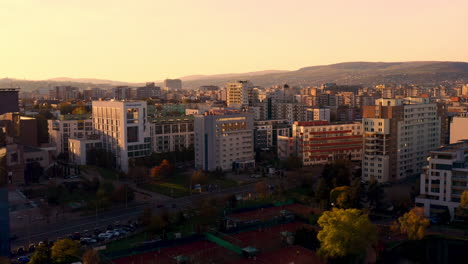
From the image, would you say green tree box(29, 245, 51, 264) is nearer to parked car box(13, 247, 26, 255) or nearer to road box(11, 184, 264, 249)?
parked car box(13, 247, 26, 255)

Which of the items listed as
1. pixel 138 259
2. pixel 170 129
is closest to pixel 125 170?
pixel 170 129

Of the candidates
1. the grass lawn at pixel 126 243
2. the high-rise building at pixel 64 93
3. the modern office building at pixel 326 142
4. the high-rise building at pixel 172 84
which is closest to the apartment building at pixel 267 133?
the modern office building at pixel 326 142

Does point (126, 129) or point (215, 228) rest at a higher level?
point (126, 129)

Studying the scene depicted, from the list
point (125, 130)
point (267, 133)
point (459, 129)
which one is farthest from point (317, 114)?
point (125, 130)

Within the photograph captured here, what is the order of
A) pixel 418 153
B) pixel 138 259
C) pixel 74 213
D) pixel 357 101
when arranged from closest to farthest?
1. pixel 138 259
2. pixel 74 213
3. pixel 418 153
4. pixel 357 101

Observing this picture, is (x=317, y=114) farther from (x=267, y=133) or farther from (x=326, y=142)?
(x=326, y=142)

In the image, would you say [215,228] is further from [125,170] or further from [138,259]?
[125,170]

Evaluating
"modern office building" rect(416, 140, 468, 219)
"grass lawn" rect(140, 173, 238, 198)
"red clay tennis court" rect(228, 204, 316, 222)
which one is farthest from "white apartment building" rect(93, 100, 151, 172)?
"modern office building" rect(416, 140, 468, 219)
